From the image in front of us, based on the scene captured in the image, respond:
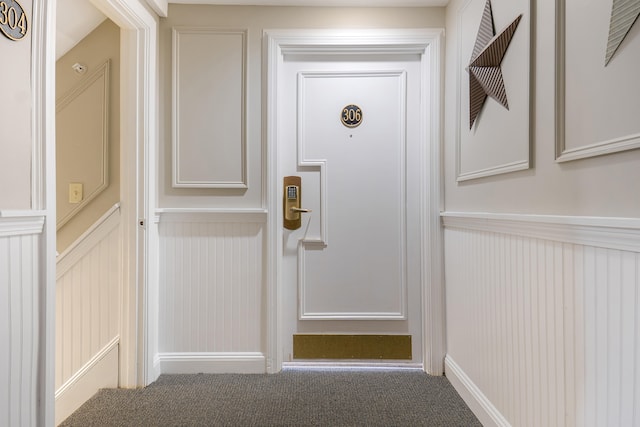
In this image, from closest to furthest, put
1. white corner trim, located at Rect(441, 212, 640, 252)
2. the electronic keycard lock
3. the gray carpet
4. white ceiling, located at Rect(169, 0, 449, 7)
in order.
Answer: white corner trim, located at Rect(441, 212, 640, 252), the gray carpet, white ceiling, located at Rect(169, 0, 449, 7), the electronic keycard lock

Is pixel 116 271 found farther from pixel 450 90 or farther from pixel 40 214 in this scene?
pixel 450 90

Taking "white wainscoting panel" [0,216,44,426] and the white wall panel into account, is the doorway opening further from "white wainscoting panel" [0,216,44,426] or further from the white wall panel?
"white wainscoting panel" [0,216,44,426]

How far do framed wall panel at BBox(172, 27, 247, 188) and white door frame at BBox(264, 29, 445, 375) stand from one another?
169 mm

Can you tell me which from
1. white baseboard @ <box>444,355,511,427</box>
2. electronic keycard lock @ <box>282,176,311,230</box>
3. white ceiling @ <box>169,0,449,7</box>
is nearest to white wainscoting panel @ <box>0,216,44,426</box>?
electronic keycard lock @ <box>282,176,311,230</box>

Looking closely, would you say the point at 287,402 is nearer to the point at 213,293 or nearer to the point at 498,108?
the point at 213,293

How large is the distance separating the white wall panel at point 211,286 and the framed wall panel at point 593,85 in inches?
63.1

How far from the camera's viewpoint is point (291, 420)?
1.75 metres

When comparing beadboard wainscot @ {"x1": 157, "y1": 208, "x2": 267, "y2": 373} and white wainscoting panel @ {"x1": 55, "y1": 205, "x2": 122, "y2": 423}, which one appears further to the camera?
beadboard wainscot @ {"x1": 157, "y1": 208, "x2": 267, "y2": 373}

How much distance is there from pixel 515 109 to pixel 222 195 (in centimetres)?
158

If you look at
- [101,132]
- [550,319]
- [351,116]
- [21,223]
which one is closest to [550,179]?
[550,319]

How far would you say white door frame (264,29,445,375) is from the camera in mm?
2213

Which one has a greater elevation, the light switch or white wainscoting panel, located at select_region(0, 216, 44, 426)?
the light switch

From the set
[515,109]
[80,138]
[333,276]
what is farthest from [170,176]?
[515,109]

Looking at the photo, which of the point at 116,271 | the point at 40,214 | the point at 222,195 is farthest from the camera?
the point at 222,195
